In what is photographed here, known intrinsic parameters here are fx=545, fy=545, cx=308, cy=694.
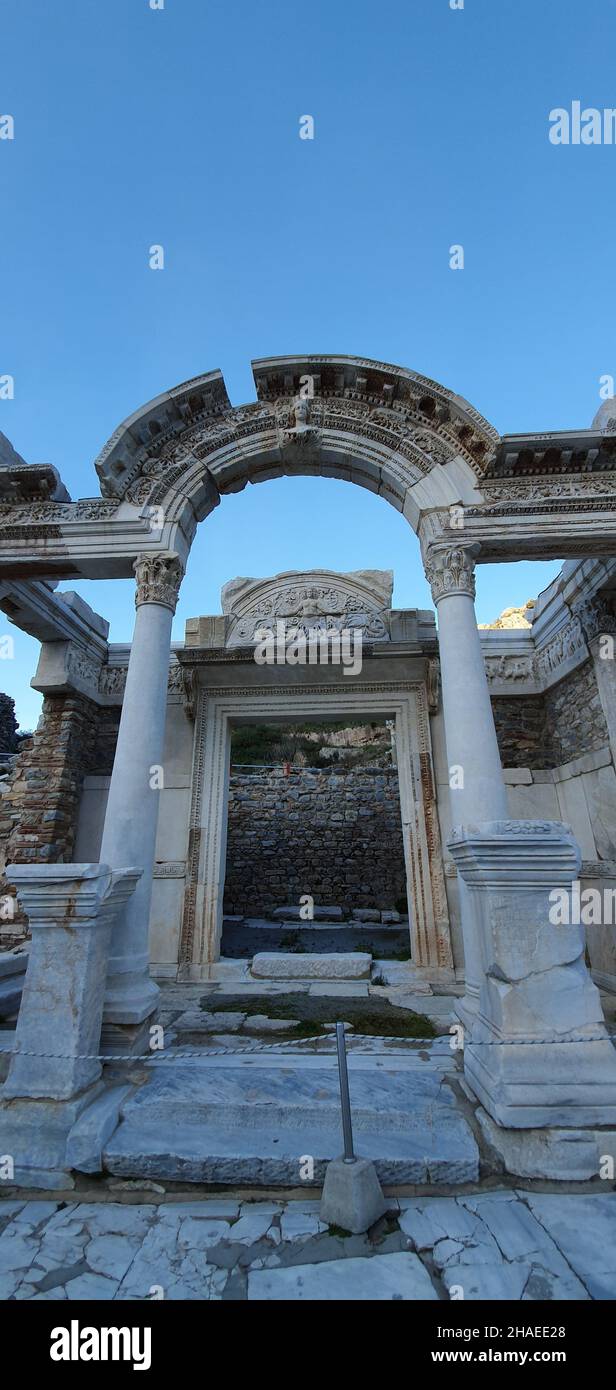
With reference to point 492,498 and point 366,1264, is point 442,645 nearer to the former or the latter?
point 492,498

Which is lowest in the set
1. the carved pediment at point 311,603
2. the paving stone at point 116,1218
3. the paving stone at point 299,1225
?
the paving stone at point 116,1218

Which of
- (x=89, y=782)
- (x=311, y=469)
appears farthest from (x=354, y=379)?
(x=89, y=782)

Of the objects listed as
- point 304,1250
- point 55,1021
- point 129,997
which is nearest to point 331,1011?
point 129,997

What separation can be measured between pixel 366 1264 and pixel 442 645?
4.06 metres

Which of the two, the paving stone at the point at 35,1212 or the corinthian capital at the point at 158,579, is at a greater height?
the corinthian capital at the point at 158,579

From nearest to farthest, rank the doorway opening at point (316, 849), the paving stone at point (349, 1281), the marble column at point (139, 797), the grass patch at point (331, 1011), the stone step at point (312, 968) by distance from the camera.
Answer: the paving stone at point (349, 1281)
the marble column at point (139, 797)
the grass patch at point (331, 1011)
the stone step at point (312, 968)
the doorway opening at point (316, 849)

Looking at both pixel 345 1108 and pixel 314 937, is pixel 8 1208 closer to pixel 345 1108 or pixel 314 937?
pixel 345 1108

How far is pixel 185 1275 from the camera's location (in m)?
1.97

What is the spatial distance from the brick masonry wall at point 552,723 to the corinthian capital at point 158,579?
15.8ft

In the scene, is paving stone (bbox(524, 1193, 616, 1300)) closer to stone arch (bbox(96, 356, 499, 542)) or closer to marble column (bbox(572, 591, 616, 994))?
marble column (bbox(572, 591, 616, 994))

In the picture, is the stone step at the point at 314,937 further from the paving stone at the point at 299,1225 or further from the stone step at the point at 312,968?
the paving stone at the point at 299,1225

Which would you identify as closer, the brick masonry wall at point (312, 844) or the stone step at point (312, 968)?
the stone step at point (312, 968)

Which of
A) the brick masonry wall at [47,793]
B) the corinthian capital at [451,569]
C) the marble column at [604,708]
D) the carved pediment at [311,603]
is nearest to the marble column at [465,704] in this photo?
the corinthian capital at [451,569]

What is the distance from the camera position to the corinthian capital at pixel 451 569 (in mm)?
5078
